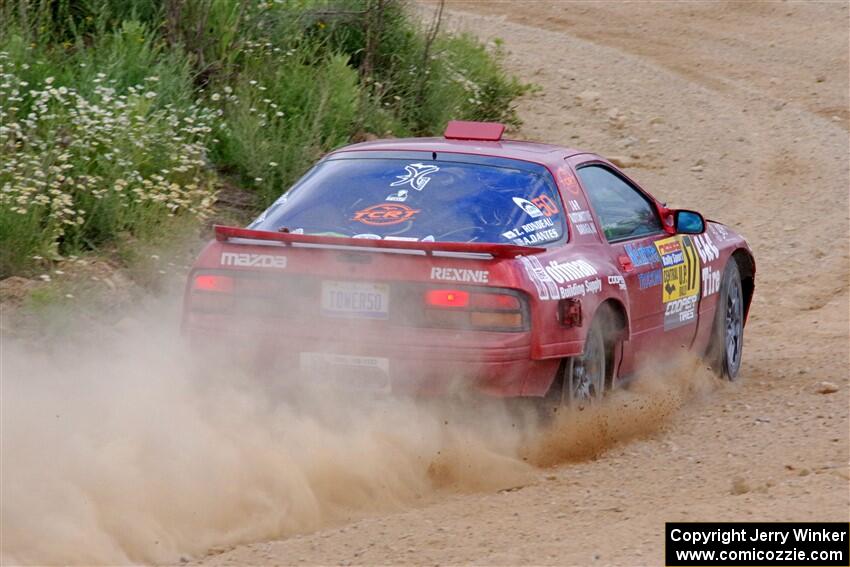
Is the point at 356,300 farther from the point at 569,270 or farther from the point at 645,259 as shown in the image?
the point at 645,259

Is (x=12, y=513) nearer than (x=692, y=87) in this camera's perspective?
Yes

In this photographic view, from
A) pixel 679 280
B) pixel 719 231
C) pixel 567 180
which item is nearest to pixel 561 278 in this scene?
pixel 567 180

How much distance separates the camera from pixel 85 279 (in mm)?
8562

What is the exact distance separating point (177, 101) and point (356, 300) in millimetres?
4947

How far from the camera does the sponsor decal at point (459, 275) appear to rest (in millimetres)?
5898

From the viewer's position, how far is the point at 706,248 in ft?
26.8

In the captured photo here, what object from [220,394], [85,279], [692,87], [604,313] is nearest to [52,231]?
[85,279]

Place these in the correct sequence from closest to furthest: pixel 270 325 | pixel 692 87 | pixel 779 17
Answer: pixel 270 325 < pixel 692 87 < pixel 779 17

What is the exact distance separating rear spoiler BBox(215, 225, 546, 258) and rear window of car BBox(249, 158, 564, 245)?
37 centimetres

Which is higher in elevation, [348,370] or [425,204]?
[425,204]

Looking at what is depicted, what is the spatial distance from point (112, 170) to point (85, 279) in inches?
35.8

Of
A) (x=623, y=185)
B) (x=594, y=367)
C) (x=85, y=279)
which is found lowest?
(x=85, y=279)

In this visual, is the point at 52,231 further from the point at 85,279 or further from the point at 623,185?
the point at 623,185

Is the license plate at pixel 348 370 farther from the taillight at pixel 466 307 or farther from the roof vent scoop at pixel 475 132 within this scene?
the roof vent scoop at pixel 475 132
